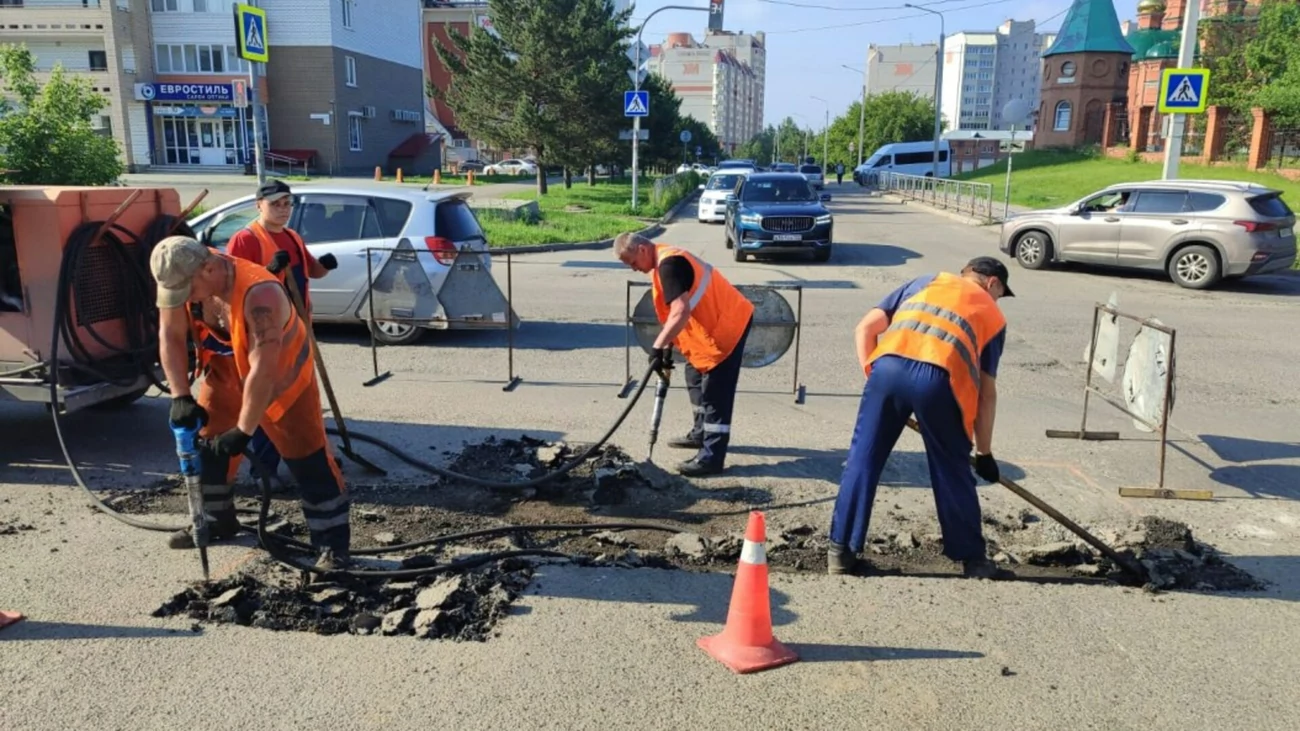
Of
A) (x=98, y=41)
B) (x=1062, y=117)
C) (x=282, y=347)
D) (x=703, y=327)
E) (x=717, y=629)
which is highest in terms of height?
(x=98, y=41)

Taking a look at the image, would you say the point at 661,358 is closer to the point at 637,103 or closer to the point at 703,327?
the point at 703,327

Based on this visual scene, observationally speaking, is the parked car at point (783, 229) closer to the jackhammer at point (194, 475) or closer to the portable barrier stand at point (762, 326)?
the portable barrier stand at point (762, 326)

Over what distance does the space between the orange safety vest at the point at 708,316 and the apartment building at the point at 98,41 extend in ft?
160

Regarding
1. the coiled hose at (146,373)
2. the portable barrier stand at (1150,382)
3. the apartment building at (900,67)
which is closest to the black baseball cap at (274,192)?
the coiled hose at (146,373)

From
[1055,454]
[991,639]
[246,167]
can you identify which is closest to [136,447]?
[991,639]

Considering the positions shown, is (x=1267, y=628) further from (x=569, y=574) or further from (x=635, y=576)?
(x=569, y=574)

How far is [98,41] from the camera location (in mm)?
46500

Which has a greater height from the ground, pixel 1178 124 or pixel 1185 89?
pixel 1185 89

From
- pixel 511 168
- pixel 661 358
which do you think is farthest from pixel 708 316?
pixel 511 168

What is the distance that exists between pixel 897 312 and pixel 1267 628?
81.1 inches

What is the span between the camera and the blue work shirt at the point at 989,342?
416cm

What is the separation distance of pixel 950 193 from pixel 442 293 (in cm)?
2702

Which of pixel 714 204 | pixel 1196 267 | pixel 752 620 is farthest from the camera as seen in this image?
pixel 714 204

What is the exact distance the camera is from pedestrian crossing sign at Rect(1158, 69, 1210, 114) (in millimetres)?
15844
